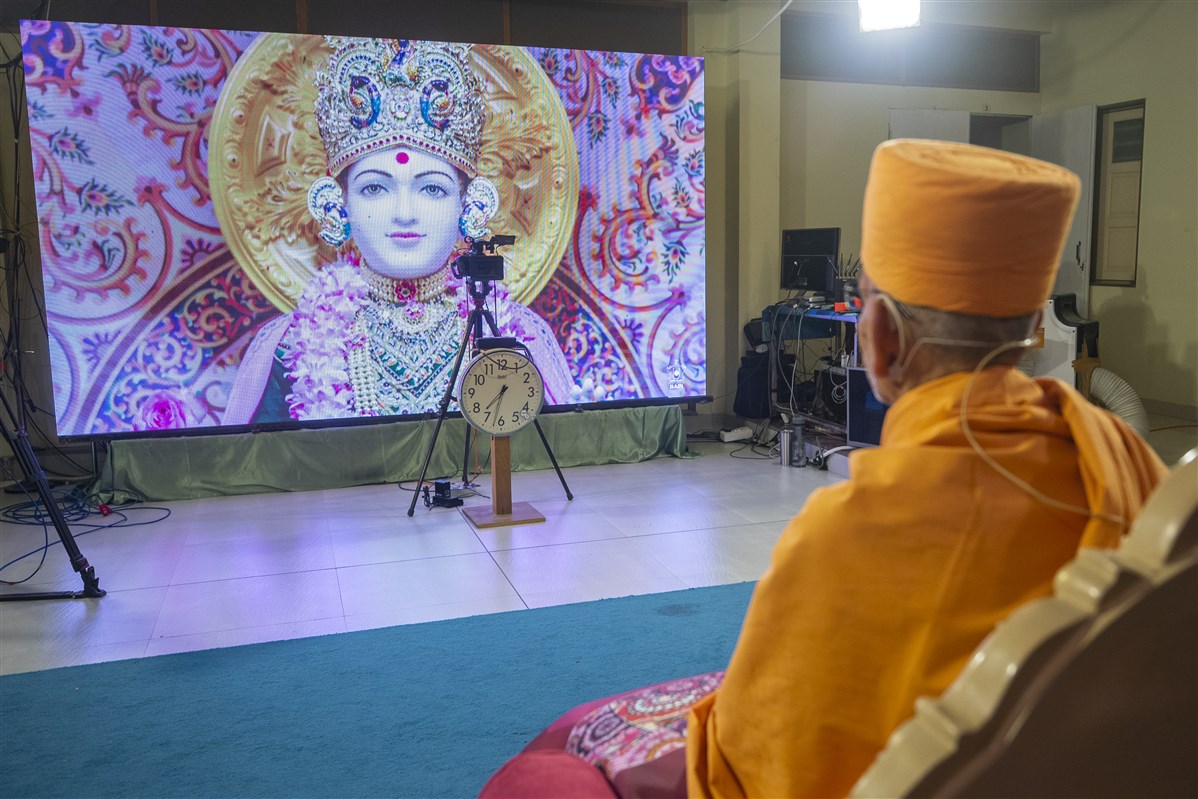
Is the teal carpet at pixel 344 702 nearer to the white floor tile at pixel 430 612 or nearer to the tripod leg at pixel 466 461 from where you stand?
the white floor tile at pixel 430 612

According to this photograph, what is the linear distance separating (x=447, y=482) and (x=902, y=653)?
4352 mm

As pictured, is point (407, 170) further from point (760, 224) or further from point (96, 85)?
point (760, 224)

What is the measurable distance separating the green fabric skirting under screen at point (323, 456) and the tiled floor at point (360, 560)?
6.4 inches

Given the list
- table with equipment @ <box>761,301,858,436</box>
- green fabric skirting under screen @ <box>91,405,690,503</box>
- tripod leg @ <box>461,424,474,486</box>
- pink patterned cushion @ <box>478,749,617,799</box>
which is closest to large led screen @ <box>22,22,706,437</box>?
green fabric skirting under screen @ <box>91,405,690,503</box>

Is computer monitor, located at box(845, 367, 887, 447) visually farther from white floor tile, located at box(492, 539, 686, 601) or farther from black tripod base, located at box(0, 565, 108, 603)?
black tripod base, located at box(0, 565, 108, 603)

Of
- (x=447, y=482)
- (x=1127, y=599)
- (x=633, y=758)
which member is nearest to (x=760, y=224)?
(x=447, y=482)

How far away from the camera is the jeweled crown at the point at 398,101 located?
5.45 meters

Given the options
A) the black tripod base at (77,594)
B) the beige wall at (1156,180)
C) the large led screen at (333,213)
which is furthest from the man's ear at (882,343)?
the beige wall at (1156,180)

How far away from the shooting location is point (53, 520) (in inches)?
141

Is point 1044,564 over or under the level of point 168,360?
over

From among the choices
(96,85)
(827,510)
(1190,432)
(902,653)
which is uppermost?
(96,85)

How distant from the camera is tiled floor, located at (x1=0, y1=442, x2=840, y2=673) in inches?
135

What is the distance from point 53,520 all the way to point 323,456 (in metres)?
2.00

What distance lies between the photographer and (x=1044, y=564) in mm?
939
